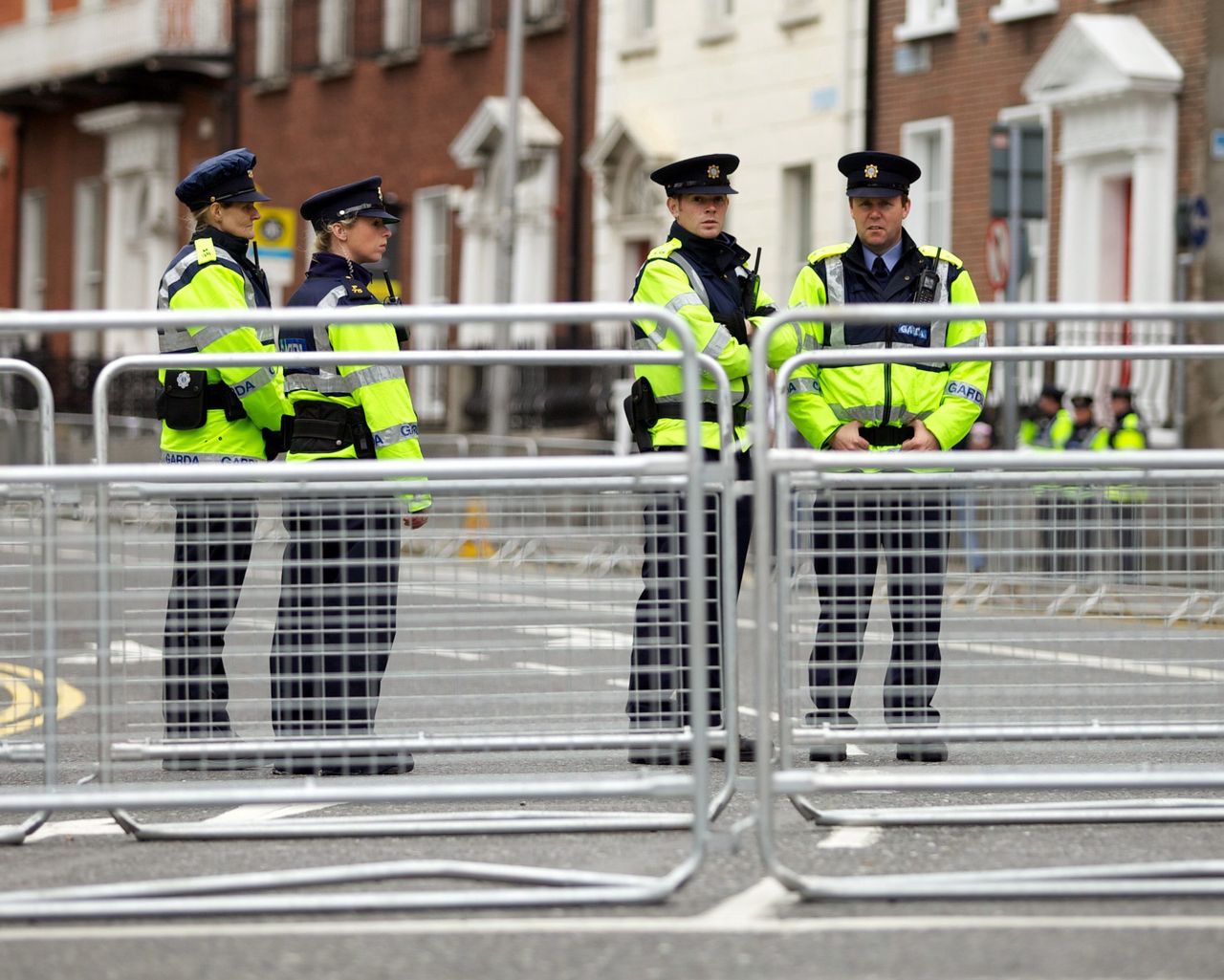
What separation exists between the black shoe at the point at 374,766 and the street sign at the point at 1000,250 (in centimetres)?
1262

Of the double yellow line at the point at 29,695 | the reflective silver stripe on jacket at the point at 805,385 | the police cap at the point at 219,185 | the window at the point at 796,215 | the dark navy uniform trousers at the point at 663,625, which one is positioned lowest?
the double yellow line at the point at 29,695

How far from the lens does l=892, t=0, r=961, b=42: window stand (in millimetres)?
27188

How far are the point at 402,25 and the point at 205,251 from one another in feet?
99.0

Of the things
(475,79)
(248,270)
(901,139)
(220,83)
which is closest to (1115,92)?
(901,139)

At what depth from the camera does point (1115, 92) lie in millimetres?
24016

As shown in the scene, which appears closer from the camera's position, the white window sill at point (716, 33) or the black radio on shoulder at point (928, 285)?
the black radio on shoulder at point (928, 285)

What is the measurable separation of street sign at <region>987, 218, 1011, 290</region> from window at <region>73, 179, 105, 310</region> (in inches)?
1229

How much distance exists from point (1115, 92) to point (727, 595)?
58.8 ft

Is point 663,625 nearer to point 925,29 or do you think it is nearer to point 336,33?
point 925,29

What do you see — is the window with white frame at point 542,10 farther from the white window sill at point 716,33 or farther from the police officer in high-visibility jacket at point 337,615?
the police officer in high-visibility jacket at point 337,615

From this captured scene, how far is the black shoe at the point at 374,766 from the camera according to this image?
676 centimetres

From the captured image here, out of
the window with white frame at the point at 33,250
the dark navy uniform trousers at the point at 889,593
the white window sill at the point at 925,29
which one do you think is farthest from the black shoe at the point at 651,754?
the window with white frame at the point at 33,250

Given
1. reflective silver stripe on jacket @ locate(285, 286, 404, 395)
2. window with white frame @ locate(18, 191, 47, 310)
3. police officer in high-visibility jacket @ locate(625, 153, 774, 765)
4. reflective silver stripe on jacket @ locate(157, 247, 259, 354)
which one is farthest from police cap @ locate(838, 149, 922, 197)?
window with white frame @ locate(18, 191, 47, 310)

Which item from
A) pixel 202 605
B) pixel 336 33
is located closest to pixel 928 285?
pixel 202 605
